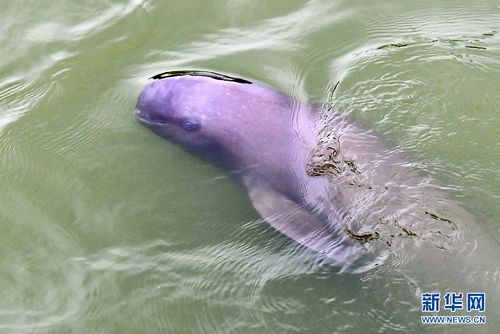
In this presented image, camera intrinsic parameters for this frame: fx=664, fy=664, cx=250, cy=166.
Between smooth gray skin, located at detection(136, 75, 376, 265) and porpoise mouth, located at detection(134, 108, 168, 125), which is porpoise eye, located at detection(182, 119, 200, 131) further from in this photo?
porpoise mouth, located at detection(134, 108, 168, 125)

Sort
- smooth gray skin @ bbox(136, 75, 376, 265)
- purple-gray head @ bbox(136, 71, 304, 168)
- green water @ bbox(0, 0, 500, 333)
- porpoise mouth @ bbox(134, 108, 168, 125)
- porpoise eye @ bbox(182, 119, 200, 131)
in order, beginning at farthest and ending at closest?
porpoise mouth @ bbox(134, 108, 168, 125), porpoise eye @ bbox(182, 119, 200, 131), purple-gray head @ bbox(136, 71, 304, 168), smooth gray skin @ bbox(136, 75, 376, 265), green water @ bbox(0, 0, 500, 333)

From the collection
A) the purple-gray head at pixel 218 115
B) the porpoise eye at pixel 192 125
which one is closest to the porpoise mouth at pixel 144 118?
the purple-gray head at pixel 218 115

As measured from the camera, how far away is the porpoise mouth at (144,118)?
6012 millimetres

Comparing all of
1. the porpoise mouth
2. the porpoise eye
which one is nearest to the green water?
the porpoise mouth

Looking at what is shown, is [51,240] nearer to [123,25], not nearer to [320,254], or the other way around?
[320,254]

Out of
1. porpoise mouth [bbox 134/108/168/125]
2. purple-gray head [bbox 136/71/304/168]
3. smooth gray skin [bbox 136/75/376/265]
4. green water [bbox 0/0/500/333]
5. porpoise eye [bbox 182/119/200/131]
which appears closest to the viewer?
green water [bbox 0/0/500/333]

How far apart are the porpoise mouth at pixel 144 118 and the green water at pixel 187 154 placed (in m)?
0.09

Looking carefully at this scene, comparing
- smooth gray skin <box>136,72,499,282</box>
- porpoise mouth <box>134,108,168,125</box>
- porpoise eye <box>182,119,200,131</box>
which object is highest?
porpoise mouth <box>134,108,168,125</box>

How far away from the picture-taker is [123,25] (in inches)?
280

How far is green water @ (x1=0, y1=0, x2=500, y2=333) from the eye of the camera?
16.1 feet

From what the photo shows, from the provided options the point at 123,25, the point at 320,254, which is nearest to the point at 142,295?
the point at 320,254

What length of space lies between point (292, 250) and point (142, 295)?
3.91 feet

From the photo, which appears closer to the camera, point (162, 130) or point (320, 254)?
point (320, 254)

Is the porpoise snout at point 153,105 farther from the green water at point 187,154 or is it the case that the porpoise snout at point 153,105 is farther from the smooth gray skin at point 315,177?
the green water at point 187,154
